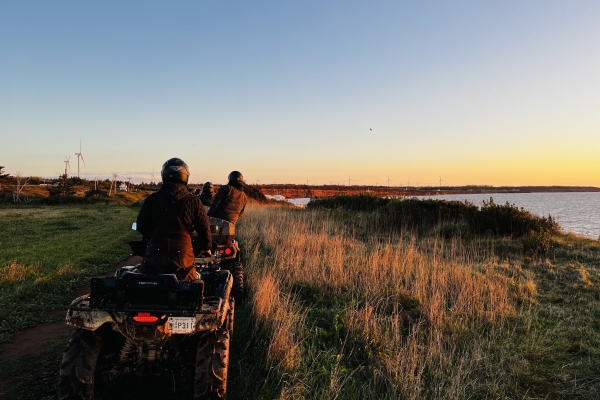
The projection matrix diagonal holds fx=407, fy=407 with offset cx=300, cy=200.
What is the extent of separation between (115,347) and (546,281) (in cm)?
937

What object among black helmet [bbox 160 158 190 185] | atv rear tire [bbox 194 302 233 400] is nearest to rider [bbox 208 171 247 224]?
black helmet [bbox 160 158 190 185]

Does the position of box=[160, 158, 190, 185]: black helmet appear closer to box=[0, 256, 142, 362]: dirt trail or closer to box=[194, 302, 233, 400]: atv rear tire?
box=[194, 302, 233, 400]: atv rear tire

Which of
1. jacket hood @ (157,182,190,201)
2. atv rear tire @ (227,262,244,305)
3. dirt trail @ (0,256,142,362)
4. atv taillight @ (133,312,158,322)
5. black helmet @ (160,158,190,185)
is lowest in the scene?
dirt trail @ (0,256,142,362)

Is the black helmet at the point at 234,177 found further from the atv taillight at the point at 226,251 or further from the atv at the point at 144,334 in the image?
the atv at the point at 144,334

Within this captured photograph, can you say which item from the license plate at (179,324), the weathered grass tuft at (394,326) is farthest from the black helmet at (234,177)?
the license plate at (179,324)

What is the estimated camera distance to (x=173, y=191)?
4129mm

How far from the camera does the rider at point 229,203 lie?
836cm

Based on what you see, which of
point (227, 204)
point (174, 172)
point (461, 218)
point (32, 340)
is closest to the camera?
point (174, 172)

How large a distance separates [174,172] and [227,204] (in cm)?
419

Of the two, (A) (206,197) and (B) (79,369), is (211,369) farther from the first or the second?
(A) (206,197)

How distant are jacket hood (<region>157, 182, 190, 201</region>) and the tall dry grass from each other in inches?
79.0

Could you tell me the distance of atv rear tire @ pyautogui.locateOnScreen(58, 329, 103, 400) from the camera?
334 cm

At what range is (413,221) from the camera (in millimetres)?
20688

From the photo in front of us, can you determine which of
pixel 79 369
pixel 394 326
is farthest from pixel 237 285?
pixel 79 369
